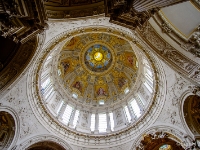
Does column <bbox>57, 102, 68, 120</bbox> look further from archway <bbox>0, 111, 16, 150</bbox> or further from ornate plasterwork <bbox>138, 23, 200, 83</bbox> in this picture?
ornate plasterwork <bbox>138, 23, 200, 83</bbox>

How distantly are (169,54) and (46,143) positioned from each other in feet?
40.7

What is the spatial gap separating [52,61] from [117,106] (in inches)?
385

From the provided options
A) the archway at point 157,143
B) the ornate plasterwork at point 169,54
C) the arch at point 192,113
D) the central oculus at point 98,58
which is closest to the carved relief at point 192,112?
the arch at point 192,113

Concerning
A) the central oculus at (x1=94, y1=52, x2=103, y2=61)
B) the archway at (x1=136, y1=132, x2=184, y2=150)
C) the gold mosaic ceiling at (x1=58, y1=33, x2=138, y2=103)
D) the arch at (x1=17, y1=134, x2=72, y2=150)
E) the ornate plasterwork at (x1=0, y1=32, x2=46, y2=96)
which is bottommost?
the archway at (x1=136, y1=132, x2=184, y2=150)

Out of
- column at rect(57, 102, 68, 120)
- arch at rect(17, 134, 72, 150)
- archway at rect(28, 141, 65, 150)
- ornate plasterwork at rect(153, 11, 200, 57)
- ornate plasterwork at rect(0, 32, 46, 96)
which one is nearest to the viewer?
ornate plasterwork at rect(153, 11, 200, 57)

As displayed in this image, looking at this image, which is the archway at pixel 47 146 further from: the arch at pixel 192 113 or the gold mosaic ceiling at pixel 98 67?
the arch at pixel 192 113

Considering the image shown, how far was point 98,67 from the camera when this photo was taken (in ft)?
88.9

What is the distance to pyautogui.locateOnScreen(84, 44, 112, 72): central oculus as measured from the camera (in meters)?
26.0

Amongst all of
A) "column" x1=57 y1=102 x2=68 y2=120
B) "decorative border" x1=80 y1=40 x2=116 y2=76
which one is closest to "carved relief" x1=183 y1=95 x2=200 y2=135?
"column" x1=57 y1=102 x2=68 y2=120

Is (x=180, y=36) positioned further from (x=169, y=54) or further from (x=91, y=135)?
(x=91, y=135)

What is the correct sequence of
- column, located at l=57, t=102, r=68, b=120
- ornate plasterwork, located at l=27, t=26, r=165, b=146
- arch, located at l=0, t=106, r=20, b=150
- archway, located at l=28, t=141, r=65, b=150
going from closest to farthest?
arch, located at l=0, t=106, r=20, b=150
ornate plasterwork, located at l=27, t=26, r=165, b=146
archway, located at l=28, t=141, r=65, b=150
column, located at l=57, t=102, r=68, b=120

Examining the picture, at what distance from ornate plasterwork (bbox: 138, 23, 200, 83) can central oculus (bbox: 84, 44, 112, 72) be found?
51.3ft

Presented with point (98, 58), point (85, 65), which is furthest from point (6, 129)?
point (98, 58)

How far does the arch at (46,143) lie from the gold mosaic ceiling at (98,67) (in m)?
8.69
